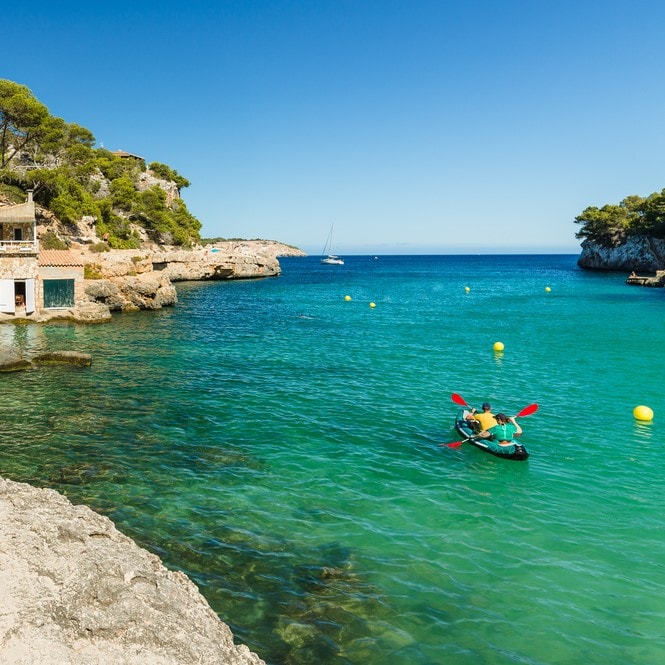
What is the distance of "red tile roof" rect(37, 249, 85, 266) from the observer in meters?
40.3

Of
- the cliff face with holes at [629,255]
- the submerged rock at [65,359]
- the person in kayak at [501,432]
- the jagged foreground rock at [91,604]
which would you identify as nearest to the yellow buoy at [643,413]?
the person in kayak at [501,432]

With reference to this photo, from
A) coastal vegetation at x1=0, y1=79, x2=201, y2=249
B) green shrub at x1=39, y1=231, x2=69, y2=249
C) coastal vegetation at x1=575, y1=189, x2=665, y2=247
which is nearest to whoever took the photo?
green shrub at x1=39, y1=231, x2=69, y2=249

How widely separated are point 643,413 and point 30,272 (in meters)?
38.7

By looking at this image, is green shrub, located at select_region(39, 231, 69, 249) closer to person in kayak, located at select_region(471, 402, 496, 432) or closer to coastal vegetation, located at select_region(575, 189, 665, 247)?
person in kayak, located at select_region(471, 402, 496, 432)

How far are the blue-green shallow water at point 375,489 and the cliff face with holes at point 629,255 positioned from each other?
8450 cm

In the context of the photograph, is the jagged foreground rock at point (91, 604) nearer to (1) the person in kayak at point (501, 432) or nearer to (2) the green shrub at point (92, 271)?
(1) the person in kayak at point (501, 432)

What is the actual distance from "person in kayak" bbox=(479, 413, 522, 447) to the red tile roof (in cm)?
3560

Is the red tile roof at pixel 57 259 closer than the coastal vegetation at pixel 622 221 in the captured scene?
Yes

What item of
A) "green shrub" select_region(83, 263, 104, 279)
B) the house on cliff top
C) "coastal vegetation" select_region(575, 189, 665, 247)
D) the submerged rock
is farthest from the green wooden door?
"coastal vegetation" select_region(575, 189, 665, 247)

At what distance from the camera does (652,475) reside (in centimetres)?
1487

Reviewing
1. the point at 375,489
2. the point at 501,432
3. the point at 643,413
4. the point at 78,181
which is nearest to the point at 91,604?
the point at 375,489

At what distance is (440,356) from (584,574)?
2100 cm

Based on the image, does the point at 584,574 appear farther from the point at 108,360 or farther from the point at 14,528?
the point at 108,360

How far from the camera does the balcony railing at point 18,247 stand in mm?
38031
